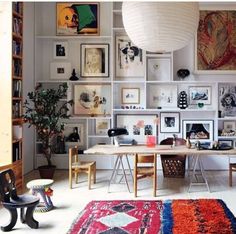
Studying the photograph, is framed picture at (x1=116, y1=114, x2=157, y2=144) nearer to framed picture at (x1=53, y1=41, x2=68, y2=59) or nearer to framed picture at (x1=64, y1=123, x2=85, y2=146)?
framed picture at (x1=64, y1=123, x2=85, y2=146)

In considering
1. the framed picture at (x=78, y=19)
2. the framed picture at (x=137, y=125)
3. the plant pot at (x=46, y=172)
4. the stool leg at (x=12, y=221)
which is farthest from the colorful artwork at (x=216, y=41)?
the stool leg at (x=12, y=221)

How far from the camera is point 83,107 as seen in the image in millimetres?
7285

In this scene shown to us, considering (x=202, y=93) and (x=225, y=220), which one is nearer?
(x=225, y=220)

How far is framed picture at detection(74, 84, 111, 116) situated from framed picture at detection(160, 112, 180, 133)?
3.58 ft

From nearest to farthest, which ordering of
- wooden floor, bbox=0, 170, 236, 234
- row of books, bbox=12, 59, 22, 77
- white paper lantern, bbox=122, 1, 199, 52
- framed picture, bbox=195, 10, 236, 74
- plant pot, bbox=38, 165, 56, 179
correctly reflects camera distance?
1. white paper lantern, bbox=122, 1, 199, 52
2. wooden floor, bbox=0, 170, 236, 234
3. row of books, bbox=12, 59, 22, 77
4. plant pot, bbox=38, 165, 56, 179
5. framed picture, bbox=195, 10, 236, 74

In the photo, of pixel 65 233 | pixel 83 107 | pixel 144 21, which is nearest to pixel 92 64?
pixel 83 107

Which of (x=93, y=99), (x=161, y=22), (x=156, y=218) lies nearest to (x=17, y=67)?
(x=93, y=99)

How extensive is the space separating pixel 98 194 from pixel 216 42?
3935mm

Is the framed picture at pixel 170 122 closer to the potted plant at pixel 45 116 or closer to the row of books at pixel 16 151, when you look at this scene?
the potted plant at pixel 45 116

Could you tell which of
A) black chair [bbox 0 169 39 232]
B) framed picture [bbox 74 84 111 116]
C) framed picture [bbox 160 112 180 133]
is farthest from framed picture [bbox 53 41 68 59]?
black chair [bbox 0 169 39 232]

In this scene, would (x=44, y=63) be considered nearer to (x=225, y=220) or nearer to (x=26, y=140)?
(x=26, y=140)

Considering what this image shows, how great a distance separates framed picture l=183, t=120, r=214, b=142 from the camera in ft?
23.4

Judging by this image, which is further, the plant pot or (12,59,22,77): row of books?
the plant pot

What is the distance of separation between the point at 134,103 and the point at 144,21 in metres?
3.83
